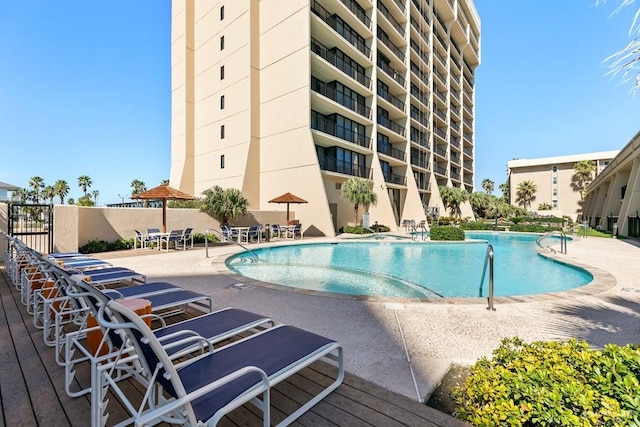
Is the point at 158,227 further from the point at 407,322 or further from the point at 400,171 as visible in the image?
the point at 400,171

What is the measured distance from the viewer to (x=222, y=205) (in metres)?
14.9

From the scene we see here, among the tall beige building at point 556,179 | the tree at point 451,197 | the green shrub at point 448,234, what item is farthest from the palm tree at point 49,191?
the tall beige building at point 556,179

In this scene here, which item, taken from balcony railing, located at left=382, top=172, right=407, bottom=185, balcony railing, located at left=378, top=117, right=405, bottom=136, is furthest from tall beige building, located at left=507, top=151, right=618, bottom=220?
balcony railing, located at left=378, top=117, right=405, bottom=136

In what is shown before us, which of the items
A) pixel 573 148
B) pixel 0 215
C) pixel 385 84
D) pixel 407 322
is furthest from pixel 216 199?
pixel 573 148

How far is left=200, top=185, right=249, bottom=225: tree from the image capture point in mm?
14867

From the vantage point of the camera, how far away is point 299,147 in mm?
17875

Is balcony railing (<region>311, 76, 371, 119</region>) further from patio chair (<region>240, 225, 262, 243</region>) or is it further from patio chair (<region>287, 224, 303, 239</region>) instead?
patio chair (<region>240, 225, 262, 243</region>)

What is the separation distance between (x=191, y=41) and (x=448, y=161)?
1168 inches

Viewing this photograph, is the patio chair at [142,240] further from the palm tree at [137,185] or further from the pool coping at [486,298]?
the palm tree at [137,185]

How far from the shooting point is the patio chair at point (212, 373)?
1442mm

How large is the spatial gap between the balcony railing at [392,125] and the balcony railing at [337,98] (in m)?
2.53

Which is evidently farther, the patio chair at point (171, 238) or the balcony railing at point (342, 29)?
the balcony railing at point (342, 29)

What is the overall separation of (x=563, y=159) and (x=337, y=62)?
44.2m

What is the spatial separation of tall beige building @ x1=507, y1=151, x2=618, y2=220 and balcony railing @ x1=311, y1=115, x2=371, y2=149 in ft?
128
